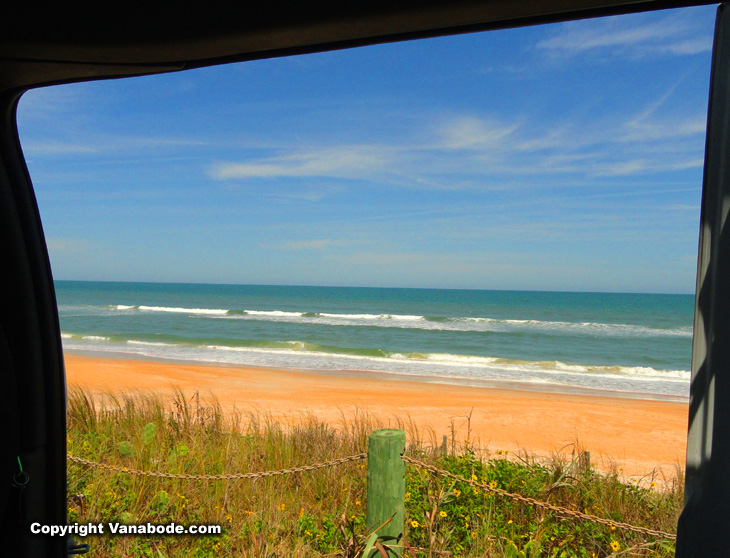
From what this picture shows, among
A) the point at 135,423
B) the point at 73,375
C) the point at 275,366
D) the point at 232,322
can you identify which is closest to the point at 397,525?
the point at 135,423

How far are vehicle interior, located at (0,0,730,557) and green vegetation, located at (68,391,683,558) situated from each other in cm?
134

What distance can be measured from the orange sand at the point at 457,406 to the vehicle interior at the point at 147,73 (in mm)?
5232

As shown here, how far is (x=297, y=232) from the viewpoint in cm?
6072

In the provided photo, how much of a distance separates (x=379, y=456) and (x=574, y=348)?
21825 millimetres

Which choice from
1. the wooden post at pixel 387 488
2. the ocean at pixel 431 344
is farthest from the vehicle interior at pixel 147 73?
the ocean at pixel 431 344

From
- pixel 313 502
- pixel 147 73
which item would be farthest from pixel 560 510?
pixel 147 73

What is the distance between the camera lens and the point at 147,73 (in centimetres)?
198

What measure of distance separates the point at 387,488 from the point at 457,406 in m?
8.64

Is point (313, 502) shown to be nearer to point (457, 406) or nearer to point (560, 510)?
point (560, 510)

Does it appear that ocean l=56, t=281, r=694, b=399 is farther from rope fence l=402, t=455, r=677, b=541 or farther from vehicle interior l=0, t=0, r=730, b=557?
vehicle interior l=0, t=0, r=730, b=557

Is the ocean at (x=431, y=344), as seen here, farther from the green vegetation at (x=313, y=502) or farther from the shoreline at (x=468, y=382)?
the green vegetation at (x=313, y=502)

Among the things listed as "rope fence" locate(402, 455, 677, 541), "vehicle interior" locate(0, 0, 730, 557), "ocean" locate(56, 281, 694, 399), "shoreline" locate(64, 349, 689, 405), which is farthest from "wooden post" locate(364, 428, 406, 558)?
"ocean" locate(56, 281, 694, 399)

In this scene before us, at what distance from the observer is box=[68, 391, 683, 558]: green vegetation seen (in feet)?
9.61

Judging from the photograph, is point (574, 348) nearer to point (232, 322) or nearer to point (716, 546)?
point (232, 322)
